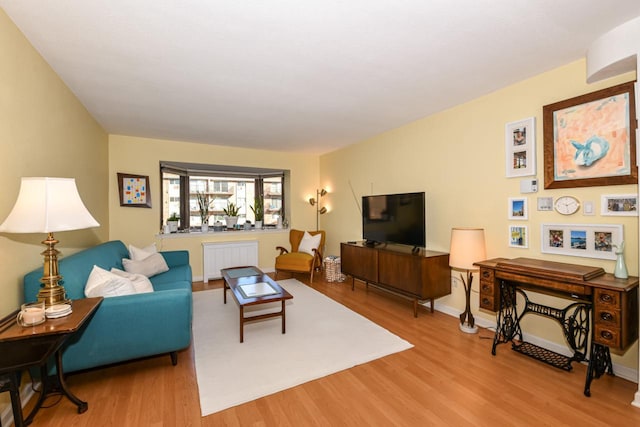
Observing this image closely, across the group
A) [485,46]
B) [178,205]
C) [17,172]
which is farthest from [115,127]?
[485,46]

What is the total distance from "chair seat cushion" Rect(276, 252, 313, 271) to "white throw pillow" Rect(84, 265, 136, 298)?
2927 mm

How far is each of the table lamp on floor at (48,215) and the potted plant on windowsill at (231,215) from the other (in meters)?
3.82

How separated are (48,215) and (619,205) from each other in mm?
3960

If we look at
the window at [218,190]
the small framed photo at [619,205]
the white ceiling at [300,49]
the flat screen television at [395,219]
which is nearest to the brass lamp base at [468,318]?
the flat screen television at [395,219]

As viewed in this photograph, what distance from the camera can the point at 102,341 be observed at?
2018 millimetres

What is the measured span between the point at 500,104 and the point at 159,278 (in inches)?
173

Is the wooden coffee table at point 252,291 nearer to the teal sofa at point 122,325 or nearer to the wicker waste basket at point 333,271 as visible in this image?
the teal sofa at point 122,325

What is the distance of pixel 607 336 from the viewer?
6.22 ft

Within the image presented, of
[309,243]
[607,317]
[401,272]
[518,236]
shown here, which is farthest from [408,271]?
[309,243]

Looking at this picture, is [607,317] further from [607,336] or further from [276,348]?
[276,348]

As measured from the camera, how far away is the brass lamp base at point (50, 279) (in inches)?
70.0

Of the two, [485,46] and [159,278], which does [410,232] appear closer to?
[485,46]

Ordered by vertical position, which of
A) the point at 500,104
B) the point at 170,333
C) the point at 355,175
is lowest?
the point at 170,333

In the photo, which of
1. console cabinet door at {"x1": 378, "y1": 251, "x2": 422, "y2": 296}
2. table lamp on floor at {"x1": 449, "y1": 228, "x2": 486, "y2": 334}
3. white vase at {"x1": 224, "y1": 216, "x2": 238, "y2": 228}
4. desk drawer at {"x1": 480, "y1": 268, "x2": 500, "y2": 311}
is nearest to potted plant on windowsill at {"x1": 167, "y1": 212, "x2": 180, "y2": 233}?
white vase at {"x1": 224, "y1": 216, "x2": 238, "y2": 228}
